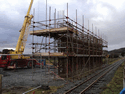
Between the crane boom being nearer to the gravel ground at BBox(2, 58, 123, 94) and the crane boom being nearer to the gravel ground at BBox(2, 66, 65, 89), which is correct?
the gravel ground at BBox(2, 66, 65, 89)

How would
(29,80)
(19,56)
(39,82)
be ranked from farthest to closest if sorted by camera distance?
(19,56)
(29,80)
(39,82)

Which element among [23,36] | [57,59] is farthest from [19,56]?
[57,59]

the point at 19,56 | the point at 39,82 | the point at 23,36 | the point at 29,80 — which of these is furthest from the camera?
the point at 23,36

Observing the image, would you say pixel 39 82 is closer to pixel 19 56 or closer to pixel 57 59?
pixel 57 59

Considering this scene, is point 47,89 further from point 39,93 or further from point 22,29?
point 22,29

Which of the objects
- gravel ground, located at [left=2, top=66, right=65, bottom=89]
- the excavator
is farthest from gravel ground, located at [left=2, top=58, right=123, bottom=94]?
the excavator

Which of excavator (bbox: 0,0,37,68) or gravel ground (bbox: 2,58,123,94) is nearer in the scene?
gravel ground (bbox: 2,58,123,94)

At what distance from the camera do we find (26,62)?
873 inches

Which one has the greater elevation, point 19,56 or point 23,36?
point 23,36

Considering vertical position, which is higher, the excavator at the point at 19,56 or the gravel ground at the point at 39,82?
the excavator at the point at 19,56

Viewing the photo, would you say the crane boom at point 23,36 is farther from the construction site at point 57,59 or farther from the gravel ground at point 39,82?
the gravel ground at point 39,82

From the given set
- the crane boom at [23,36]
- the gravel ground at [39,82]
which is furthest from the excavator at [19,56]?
the gravel ground at [39,82]

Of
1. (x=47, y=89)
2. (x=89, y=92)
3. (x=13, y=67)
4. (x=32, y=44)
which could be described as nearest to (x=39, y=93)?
(x=47, y=89)

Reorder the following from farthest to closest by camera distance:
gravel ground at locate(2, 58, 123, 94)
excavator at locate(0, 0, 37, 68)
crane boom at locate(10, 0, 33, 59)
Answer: crane boom at locate(10, 0, 33, 59) < excavator at locate(0, 0, 37, 68) < gravel ground at locate(2, 58, 123, 94)
